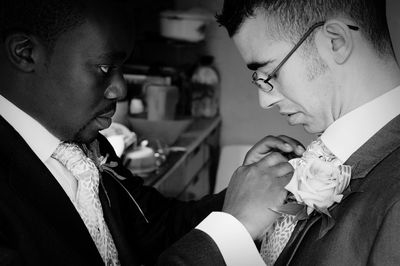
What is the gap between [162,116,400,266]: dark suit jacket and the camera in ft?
3.37

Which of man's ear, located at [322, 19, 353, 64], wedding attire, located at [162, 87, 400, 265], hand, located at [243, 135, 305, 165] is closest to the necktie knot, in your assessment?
wedding attire, located at [162, 87, 400, 265]

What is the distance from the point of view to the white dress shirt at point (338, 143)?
1.18 m

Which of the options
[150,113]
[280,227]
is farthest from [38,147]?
[150,113]

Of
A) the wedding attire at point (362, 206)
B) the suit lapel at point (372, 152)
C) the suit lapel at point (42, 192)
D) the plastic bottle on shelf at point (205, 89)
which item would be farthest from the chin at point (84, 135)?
the plastic bottle on shelf at point (205, 89)

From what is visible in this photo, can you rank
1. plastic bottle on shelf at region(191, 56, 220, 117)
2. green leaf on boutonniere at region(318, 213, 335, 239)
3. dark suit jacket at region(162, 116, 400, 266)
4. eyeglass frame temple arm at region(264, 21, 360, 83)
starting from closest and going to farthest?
dark suit jacket at region(162, 116, 400, 266) < green leaf on boutonniere at region(318, 213, 335, 239) < eyeglass frame temple arm at region(264, 21, 360, 83) < plastic bottle on shelf at region(191, 56, 220, 117)

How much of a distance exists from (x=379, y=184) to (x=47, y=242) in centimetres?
73

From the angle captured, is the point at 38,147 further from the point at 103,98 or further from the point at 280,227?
the point at 280,227

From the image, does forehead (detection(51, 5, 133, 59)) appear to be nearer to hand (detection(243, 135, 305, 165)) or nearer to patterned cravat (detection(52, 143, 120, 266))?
patterned cravat (detection(52, 143, 120, 266))

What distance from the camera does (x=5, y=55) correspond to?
4.15 ft

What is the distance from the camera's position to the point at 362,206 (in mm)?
1104

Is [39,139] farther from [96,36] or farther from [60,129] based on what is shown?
[96,36]

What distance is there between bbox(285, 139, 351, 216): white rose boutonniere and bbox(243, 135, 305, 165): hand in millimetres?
244

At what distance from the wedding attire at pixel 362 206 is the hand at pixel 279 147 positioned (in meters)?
0.21

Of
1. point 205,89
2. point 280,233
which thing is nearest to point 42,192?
point 280,233
